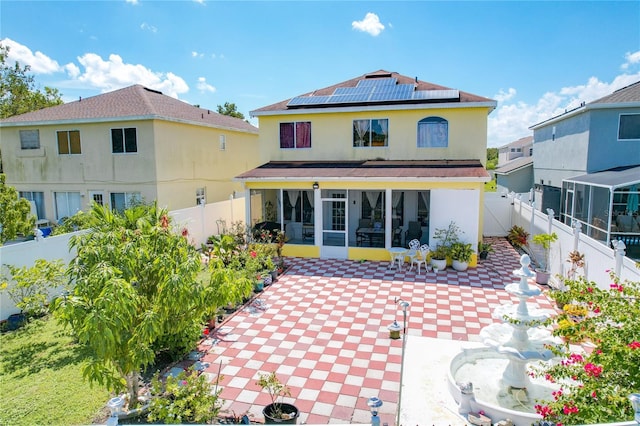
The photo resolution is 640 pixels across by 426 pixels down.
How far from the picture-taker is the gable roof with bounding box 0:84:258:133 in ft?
60.9

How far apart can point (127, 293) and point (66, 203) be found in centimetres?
1872

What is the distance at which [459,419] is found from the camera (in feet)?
19.5

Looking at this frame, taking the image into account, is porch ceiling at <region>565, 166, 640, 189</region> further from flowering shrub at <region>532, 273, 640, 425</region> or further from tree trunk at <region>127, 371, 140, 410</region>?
tree trunk at <region>127, 371, 140, 410</region>

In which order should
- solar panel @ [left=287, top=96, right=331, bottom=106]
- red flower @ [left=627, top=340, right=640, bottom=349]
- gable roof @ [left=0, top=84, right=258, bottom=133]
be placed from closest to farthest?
red flower @ [left=627, top=340, right=640, bottom=349], gable roof @ [left=0, top=84, right=258, bottom=133], solar panel @ [left=287, top=96, right=331, bottom=106]

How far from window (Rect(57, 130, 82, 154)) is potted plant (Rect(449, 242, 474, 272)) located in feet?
60.6

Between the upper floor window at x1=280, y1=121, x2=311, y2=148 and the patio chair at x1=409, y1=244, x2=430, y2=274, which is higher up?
the upper floor window at x1=280, y1=121, x2=311, y2=148

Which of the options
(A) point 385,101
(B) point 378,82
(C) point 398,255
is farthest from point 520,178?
(C) point 398,255

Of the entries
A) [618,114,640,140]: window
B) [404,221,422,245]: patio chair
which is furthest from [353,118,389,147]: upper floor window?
[618,114,640,140]: window

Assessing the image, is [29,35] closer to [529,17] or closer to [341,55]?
[341,55]

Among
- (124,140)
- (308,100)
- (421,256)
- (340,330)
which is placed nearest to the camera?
(340,330)

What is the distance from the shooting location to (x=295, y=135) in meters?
19.6

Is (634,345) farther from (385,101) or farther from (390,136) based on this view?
(385,101)

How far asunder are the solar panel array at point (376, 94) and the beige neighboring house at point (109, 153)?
6240 mm

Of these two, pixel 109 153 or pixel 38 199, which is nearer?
pixel 109 153
